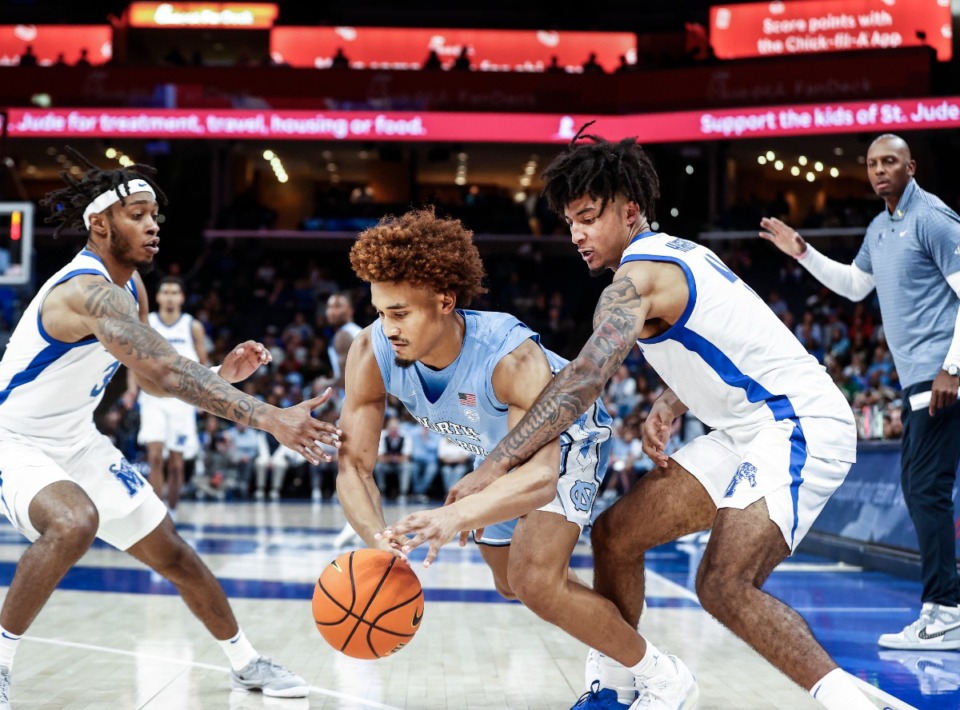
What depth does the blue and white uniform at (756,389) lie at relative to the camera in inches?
138

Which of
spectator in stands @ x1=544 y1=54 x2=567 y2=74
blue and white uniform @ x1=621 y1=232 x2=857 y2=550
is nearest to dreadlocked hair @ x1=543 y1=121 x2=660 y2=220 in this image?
blue and white uniform @ x1=621 y1=232 x2=857 y2=550

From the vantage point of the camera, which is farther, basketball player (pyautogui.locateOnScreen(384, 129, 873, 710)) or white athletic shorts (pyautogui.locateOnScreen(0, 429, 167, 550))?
white athletic shorts (pyautogui.locateOnScreen(0, 429, 167, 550))

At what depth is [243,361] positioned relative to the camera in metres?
Answer: 4.42

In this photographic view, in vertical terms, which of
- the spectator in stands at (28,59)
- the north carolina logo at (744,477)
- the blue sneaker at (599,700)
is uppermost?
the spectator in stands at (28,59)

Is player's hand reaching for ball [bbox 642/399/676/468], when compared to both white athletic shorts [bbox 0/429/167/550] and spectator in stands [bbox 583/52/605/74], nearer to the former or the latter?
white athletic shorts [bbox 0/429/167/550]

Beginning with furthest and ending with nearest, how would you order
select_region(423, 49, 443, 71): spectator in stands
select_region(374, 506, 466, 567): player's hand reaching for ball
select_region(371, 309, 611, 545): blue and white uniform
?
select_region(423, 49, 443, 71): spectator in stands
select_region(371, 309, 611, 545): blue and white uniform
select_region(374, 506, 466, 567): player's hand reaching for ball

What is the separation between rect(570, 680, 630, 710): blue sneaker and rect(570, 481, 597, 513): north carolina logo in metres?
0.66

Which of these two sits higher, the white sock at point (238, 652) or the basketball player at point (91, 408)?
the basketball player at point (91, 408)

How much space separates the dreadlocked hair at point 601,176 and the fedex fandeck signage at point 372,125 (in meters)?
18.9

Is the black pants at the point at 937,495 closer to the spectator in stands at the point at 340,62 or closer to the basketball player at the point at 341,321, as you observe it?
the basketball player at the point at 341,321

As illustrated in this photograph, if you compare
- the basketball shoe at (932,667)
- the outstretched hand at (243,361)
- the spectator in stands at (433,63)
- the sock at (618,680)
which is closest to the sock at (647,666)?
the sock at (618,680)

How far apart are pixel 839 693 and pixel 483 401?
56.0 inches

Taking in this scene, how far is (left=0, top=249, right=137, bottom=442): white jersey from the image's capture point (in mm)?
4309

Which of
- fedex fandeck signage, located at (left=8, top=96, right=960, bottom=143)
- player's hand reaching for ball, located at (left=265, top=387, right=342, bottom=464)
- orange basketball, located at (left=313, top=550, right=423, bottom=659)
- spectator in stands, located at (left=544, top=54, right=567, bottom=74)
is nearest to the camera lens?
orange basketball, located at (left=313, top=550, right=423, bottom=659)
